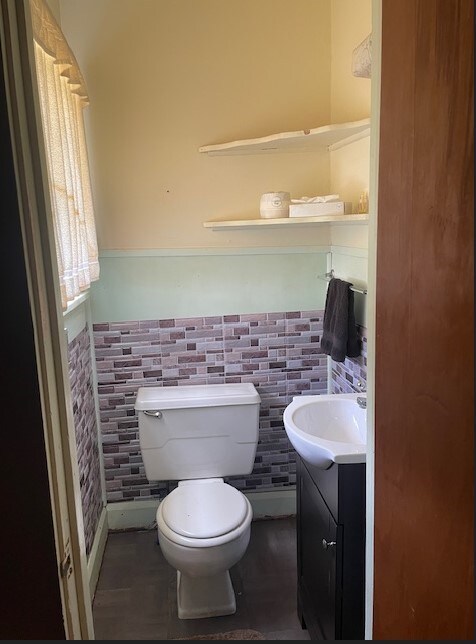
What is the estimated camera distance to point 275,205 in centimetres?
229

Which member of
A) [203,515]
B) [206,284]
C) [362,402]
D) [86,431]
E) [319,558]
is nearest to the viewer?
[319,558]

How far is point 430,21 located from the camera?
692 millimetres

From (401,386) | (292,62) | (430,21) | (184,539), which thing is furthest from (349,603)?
(292,62)

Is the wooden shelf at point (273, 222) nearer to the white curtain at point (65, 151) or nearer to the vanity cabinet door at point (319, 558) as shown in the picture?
the white curtain at point (65, 151)

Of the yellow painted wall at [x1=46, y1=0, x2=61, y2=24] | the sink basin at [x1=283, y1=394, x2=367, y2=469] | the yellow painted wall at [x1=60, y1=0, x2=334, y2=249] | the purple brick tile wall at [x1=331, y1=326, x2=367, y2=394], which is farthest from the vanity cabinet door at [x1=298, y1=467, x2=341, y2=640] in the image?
the yellow painted wall at [x1=46, y1=0, x2=61, y2=24]

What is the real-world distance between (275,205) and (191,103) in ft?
2.05

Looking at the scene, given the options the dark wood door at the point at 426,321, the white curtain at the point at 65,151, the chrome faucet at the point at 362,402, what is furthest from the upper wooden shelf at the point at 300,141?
the dark wood door at the point at 426,321

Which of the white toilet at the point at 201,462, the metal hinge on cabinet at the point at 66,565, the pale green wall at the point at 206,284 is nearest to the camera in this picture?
the metal hinge on cabinet at the point at 66,565

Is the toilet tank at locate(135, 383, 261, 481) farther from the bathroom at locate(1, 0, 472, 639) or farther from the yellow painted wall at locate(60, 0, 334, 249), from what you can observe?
the yellow painted wall at locate(60, 0, 334, 249)

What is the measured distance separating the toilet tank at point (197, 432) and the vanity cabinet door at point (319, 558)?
52cm

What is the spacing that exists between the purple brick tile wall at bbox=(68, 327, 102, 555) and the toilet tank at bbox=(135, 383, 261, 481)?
239 millimetres

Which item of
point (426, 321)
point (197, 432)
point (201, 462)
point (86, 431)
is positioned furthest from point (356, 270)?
point (426, 321)

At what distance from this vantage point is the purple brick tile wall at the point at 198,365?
252 centimetres

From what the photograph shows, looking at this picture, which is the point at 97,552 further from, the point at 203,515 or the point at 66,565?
the point at 66,565
